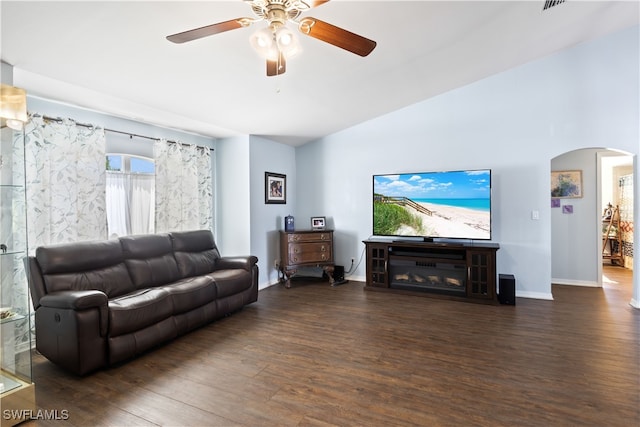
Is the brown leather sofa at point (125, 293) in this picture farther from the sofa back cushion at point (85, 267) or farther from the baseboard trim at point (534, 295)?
the baseboard trim at point (534, 295)

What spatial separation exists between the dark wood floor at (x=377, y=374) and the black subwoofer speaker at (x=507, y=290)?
10.8 inches

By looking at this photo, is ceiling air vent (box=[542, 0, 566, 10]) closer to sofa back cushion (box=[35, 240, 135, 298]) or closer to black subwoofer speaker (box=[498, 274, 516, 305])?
black subwoofer speaker (box=[498, 274, 516, 305])

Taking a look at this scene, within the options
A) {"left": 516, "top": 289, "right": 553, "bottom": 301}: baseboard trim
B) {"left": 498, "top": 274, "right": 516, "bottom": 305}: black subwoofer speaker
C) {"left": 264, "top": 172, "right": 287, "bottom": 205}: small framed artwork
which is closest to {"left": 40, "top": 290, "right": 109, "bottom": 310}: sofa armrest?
{"left": 264, "top": 172, "right": 287, "bottom": 205}: small framed artwork

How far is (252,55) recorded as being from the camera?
8.89 ft

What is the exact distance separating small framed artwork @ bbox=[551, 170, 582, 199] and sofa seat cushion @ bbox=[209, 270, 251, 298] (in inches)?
199

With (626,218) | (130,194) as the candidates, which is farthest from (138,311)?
(626,218)

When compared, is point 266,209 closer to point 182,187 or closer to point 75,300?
point 182,187

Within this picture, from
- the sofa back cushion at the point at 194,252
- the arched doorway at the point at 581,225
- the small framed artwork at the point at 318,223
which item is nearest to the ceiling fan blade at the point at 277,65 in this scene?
the sofa back cushion at the point at 194,252

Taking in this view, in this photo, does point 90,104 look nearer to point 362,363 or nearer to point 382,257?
point 362,363

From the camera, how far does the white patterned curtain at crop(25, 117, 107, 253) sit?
2.90 metres

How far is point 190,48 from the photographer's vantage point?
248 cm

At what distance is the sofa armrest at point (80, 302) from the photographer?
7.63 feet

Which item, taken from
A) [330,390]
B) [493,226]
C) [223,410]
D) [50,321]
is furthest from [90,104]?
[493,226]

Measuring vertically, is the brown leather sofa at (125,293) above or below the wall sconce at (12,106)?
below
